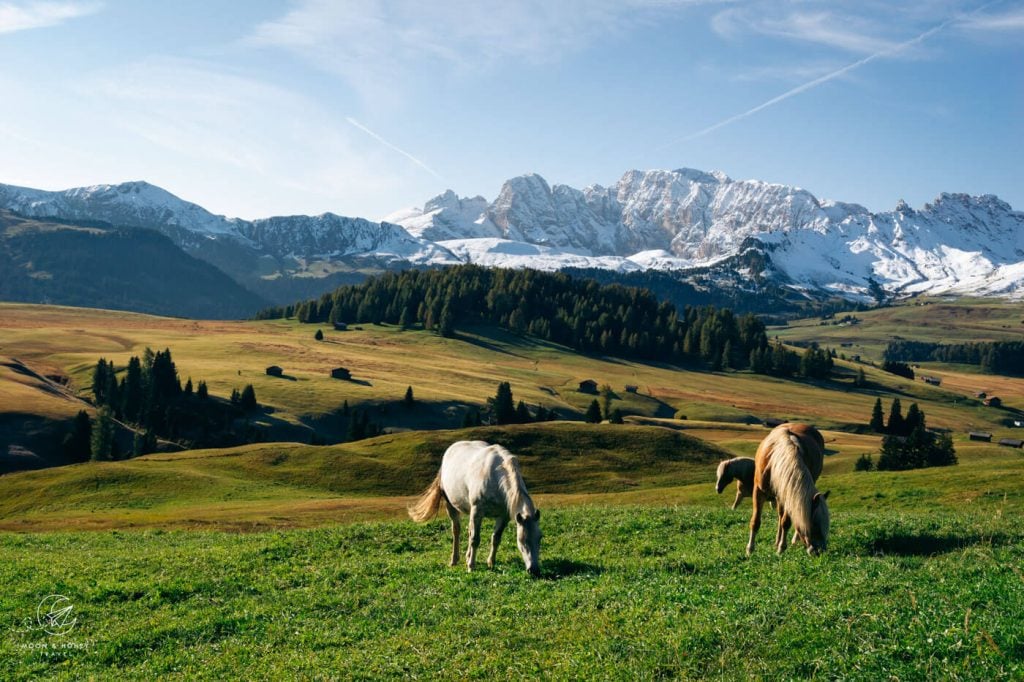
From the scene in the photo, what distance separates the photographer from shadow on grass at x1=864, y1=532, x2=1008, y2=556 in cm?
2000

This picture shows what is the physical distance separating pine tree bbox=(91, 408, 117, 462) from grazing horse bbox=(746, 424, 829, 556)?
110 m

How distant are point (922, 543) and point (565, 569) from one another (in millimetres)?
10261

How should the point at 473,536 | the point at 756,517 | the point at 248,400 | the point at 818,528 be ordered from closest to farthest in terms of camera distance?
the point at 818,528, the point at 473,536, the point at 756,517, the point at 248,400

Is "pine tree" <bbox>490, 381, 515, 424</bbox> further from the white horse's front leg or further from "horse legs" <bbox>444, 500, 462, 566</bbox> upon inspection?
the white horse's front leg

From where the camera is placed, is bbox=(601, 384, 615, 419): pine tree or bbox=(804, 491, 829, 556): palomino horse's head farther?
bbox=(601, 384, 615, 419): pine tree

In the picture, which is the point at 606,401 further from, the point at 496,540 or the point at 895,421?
the point at 496,540

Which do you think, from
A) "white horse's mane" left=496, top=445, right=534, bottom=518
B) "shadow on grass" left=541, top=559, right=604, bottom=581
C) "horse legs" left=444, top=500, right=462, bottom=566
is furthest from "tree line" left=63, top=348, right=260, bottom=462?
"shadow on grass" left=541, top=559, right=604, bottom=581

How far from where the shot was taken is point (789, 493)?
2078cm

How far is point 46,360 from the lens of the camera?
6973 inches

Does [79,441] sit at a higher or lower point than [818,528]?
lower

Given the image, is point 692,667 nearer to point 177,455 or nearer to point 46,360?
point 177,455

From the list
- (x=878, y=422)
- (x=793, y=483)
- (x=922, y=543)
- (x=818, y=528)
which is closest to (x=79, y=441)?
(x=793, y=483)

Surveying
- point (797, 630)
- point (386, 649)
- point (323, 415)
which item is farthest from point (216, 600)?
point (323, 415)

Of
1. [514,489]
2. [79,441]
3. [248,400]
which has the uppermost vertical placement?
[514,489]
